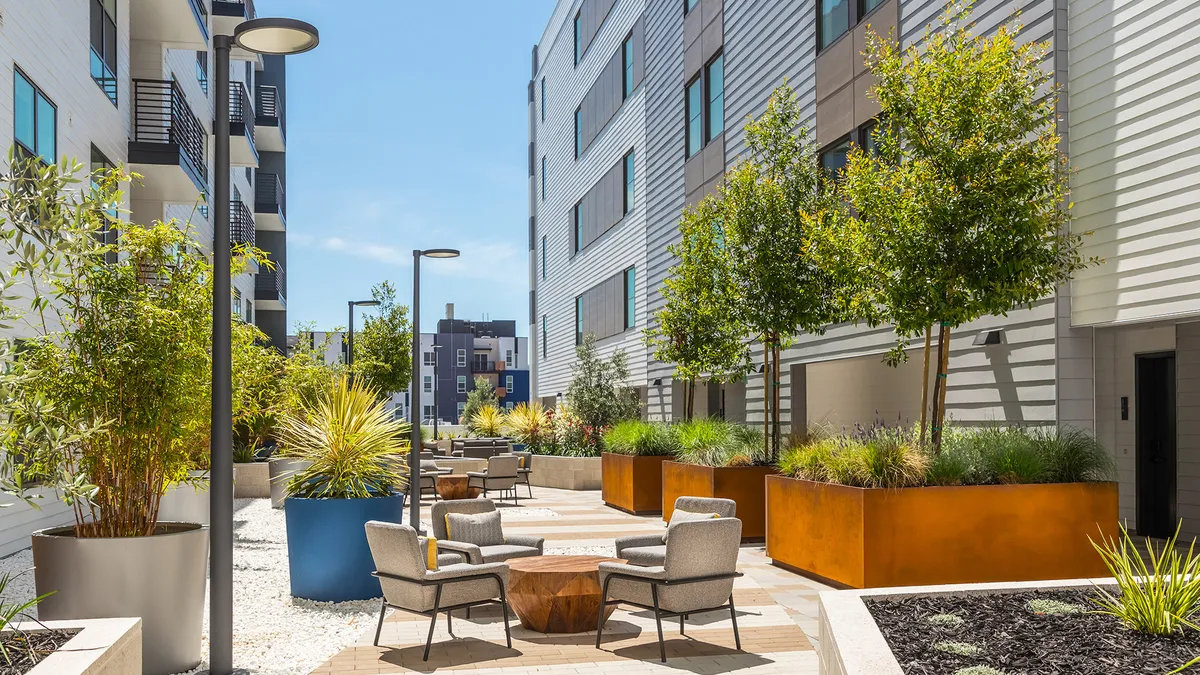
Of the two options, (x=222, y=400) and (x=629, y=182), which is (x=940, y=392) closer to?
(x=222, y=400)

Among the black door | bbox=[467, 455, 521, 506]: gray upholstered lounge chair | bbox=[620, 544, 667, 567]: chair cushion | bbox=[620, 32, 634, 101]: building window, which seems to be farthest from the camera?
bbox=[620, 32, 634, 101]: building window

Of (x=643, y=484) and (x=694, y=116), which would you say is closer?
(x=643, y=484)

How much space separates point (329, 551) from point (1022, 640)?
6.17 metres

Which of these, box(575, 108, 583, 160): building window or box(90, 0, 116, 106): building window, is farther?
box(575, 108, 583, 160): building window

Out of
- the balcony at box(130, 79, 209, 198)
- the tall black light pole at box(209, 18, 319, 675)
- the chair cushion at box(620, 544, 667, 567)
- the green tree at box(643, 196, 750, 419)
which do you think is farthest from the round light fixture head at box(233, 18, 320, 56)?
the balcony at box(130, 79, 209, 198)

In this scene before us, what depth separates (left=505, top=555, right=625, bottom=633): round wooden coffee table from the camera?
811 centimetres

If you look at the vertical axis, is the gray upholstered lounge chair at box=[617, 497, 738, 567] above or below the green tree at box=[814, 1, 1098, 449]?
below

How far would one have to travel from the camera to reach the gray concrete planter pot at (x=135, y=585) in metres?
6.55

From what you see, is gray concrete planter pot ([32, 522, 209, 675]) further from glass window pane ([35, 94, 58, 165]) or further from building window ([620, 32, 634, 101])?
building window ([620, 32, 634, 101])

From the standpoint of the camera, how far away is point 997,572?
9.46 m

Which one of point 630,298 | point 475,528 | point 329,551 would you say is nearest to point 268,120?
point 630,298

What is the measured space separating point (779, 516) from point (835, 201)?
456cm

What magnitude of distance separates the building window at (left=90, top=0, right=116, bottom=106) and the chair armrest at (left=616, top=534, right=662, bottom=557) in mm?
12384

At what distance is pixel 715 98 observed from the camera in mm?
21609
